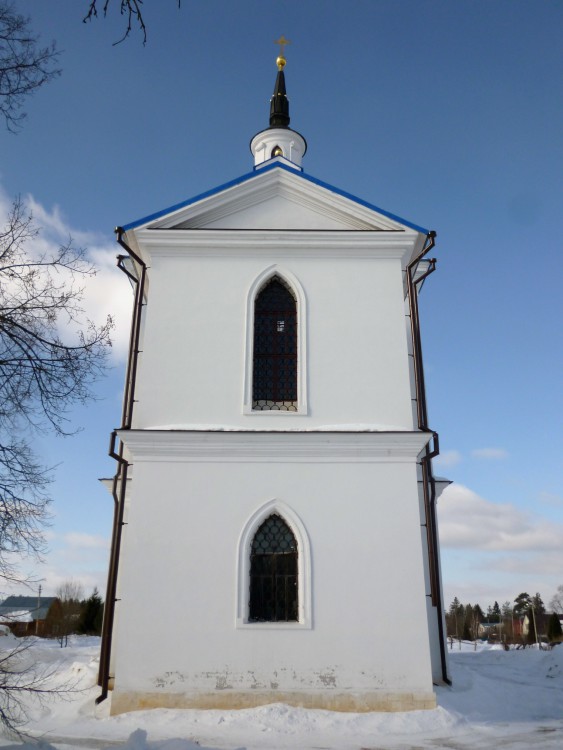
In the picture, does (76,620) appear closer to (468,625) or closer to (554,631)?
(554,631)

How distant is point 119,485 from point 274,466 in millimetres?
3018

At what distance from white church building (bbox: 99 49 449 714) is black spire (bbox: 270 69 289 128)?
855 cm

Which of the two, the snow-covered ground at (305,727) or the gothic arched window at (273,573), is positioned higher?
the gothic arched window at (273,573)

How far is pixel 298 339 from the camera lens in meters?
10.1

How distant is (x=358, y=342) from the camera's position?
10117 mm

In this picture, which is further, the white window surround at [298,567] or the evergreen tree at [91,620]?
the evergreen tree at [91,620]

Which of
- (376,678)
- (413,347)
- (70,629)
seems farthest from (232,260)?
(70,629)

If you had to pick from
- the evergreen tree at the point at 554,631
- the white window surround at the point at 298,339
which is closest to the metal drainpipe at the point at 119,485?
the white window surround at the point at 298,339

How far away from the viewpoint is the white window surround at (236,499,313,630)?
8523 mm

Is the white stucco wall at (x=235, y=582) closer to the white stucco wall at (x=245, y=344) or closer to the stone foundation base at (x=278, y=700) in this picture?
the stone foundation base at (x=278, y=700)

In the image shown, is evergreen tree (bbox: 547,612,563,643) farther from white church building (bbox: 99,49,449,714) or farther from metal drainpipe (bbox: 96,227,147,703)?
metal drainpipe (bbox: 96,227,147,703)

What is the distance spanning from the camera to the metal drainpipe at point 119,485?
917 cm

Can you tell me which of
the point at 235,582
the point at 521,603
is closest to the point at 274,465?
the point at 235,582

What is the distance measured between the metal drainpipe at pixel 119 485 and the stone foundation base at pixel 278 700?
0.79 metres
